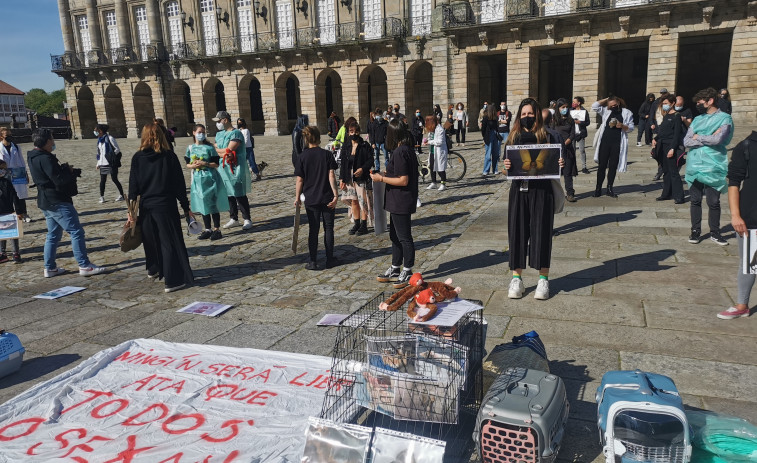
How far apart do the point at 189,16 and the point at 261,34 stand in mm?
5948

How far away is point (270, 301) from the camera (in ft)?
19.6

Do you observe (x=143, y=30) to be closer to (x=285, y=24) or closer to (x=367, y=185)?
(x=285, y=24)

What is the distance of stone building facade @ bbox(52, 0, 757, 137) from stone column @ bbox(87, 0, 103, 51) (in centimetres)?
9

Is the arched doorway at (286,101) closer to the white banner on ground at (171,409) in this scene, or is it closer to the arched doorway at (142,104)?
the arched doorway at (142,104)

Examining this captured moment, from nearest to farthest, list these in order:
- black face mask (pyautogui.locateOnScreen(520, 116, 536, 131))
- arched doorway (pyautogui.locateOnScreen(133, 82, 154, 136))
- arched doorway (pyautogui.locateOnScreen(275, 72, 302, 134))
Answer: black face mask (pyautogui.locateOnScreen(520, 116, 536, 131)) → arched doorway (pyautogui.locateOnScreen(275, 72, 302, 134)) → arched doorway (pyautogui.locateOnScreen(133, 82, 154, 136))

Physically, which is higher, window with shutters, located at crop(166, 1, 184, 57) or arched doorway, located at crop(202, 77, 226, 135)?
window with shutters, located at crop(166, 1, 184, 57)

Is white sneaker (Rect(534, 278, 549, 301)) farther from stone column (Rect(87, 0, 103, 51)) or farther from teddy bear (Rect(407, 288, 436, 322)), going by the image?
stone column (Rect(87, 0, 103, 51))

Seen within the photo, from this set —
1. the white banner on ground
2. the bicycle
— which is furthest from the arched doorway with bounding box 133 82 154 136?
A: the white banner on ground

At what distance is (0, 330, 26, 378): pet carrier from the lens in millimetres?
4234

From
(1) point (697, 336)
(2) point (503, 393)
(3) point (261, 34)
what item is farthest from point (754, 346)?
(3) point (261, 34)

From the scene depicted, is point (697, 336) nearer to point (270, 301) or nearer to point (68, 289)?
point (270, 301)

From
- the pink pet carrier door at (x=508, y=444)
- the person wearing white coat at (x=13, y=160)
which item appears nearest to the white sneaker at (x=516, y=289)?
the pink pet carrier door at (x=508, y=444)

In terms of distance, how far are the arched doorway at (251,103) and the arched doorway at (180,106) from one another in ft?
14.7

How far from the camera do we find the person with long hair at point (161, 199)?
20.8 ft
